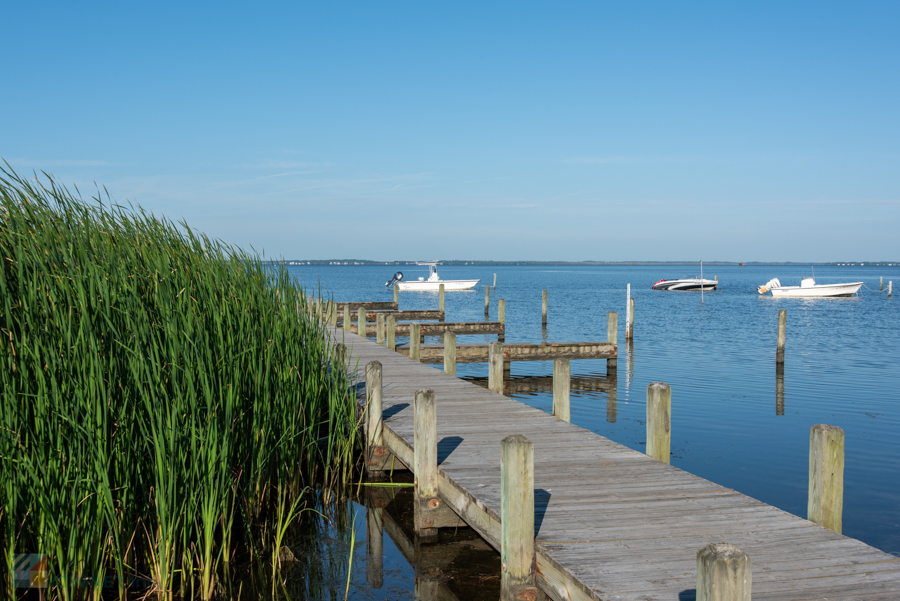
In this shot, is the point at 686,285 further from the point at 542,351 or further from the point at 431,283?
the point at 542,351

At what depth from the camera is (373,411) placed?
7.65m

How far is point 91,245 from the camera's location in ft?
19.1

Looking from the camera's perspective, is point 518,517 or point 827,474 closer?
point 518,517

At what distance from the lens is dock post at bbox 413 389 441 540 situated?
5.78m

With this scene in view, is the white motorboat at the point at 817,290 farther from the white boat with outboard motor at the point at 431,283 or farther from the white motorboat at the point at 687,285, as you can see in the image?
the white boat with outboard motor at the point at 431,283

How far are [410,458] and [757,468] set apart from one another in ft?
20.8

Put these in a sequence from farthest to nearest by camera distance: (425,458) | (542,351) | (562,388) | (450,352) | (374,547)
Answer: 1. (542,351)
2. (450,352)
3. (562,388)
4. (374,547)
5. (425,458)

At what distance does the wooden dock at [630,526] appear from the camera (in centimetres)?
363

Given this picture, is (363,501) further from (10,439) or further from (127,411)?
(10,439)

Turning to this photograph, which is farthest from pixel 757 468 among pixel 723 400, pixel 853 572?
pixel 853 572

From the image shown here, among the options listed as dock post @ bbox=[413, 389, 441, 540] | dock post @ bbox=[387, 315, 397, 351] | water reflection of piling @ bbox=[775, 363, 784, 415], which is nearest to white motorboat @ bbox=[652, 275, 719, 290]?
water reflection of piling @ bbox=[775, 363, 784, 415]

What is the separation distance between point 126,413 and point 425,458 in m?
2.54

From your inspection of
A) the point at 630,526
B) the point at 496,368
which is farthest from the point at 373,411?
the point at 630,526

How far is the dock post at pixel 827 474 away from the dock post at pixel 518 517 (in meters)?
2.01
